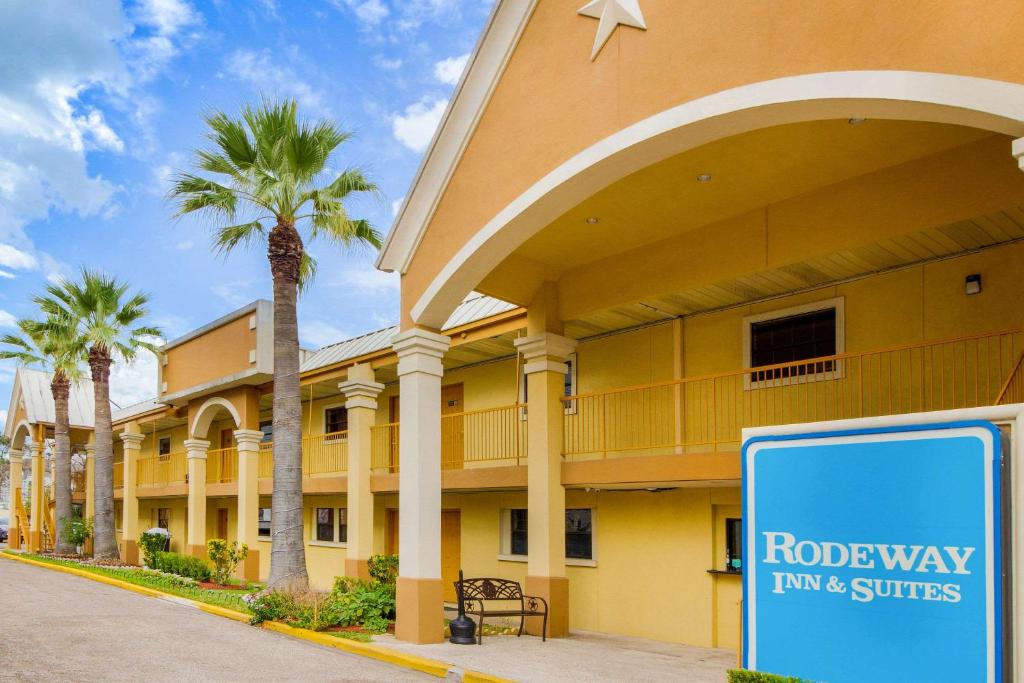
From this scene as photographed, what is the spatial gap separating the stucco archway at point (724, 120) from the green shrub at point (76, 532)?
23671 mm

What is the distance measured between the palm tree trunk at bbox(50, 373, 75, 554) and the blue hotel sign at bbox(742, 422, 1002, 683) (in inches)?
1175

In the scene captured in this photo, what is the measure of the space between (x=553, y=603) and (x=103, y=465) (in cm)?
1895

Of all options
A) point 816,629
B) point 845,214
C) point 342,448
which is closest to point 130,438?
point 342,448

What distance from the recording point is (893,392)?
11.6 m

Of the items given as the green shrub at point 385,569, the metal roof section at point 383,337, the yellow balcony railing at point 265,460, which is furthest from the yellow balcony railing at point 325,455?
the green shrub at point 385,569

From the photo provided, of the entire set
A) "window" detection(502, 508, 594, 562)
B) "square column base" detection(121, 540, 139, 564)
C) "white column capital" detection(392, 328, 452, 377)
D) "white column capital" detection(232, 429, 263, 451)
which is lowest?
"square column base" detection(121, 540, 139, 564)

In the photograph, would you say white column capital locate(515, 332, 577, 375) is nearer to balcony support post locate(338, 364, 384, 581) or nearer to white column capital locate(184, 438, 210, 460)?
balcony support post locate(338, 364, 384, 581)

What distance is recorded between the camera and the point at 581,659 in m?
11.6

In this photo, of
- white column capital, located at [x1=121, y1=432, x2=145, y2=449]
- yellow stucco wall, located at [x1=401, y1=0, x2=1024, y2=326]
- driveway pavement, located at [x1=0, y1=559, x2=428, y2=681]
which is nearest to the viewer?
yellow stucco wall, located at [x1=401, y1=0, x2=1024, y2=326]

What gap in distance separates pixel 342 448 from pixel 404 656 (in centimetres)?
1171

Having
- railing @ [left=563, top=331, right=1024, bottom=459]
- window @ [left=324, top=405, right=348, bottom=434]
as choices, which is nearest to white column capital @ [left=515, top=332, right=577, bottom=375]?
railing @ [left=563, top=331, right=1024, bottom=459]

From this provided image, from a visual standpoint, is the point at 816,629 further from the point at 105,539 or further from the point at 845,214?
the point at 105,539

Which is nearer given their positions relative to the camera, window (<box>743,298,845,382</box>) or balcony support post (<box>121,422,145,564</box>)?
window (<box>743,298,845,382</box>)

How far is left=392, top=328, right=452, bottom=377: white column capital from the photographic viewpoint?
497 inches
